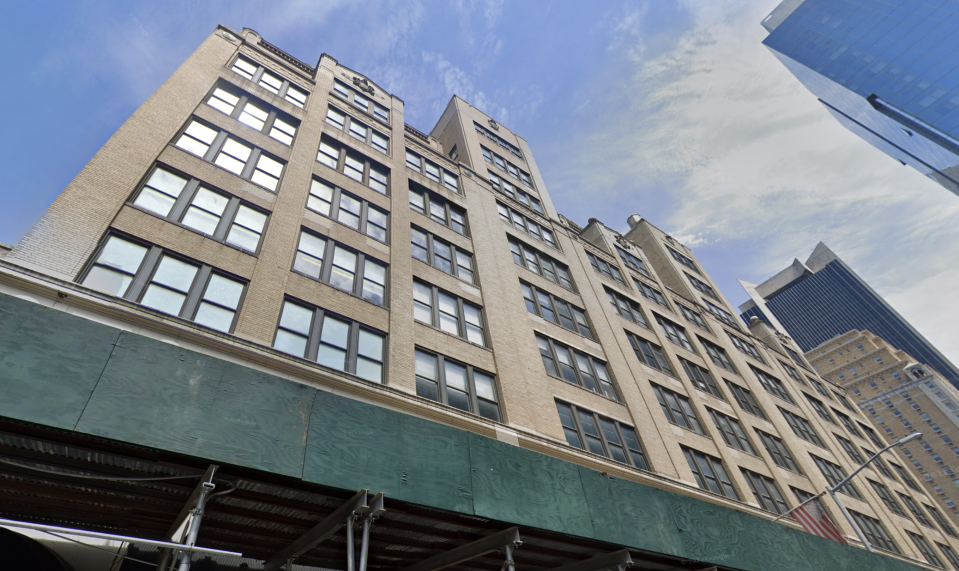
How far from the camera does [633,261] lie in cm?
3997

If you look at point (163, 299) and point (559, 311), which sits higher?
point (559, 311)

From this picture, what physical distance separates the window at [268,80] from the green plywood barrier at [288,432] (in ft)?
55.2

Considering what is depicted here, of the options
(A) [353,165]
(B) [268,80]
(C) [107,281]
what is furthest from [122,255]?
(B) [268,80]

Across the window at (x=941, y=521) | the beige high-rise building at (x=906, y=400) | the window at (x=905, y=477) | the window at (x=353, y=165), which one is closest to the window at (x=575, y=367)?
the window at (x=353, y=165)

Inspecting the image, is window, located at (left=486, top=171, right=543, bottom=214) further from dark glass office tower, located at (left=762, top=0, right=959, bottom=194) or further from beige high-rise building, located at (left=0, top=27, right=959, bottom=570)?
dark glass office tower, located at (left=762, top=0, right=959, bottom=194)

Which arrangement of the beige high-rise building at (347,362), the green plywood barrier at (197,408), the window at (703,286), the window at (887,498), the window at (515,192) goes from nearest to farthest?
the green plywood barrier at (197,408), the beige high-rise building at (347,362), the window at (515,192), the window at (887,498), the window at (703,286)

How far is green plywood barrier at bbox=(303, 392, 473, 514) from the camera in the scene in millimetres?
9367

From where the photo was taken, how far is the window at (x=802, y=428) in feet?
116

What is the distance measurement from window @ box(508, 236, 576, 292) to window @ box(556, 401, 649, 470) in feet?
29.3

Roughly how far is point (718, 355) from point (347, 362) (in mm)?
30473

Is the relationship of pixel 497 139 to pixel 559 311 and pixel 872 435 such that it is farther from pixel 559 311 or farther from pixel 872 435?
pixel 872 435

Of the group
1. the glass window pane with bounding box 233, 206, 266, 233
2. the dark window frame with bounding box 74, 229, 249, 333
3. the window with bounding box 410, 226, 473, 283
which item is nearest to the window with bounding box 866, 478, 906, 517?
the window with bounding box 410, 226, 473, 283

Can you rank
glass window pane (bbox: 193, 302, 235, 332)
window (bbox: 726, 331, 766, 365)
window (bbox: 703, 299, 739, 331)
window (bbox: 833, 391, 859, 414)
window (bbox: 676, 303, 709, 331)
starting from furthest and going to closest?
window (bbox: 833, 391, 859, 414)
window (bbox: 703, 299, 739, 331)
window (bbox: 726, 331, 766, 365)
window (bbox: 676, 303, 709, 331)
glass window pane (bbox: 193, 302, 235, 332)

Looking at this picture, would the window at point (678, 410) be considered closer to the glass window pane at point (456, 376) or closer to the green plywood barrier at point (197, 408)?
the glass window pane at point (456, 376)
